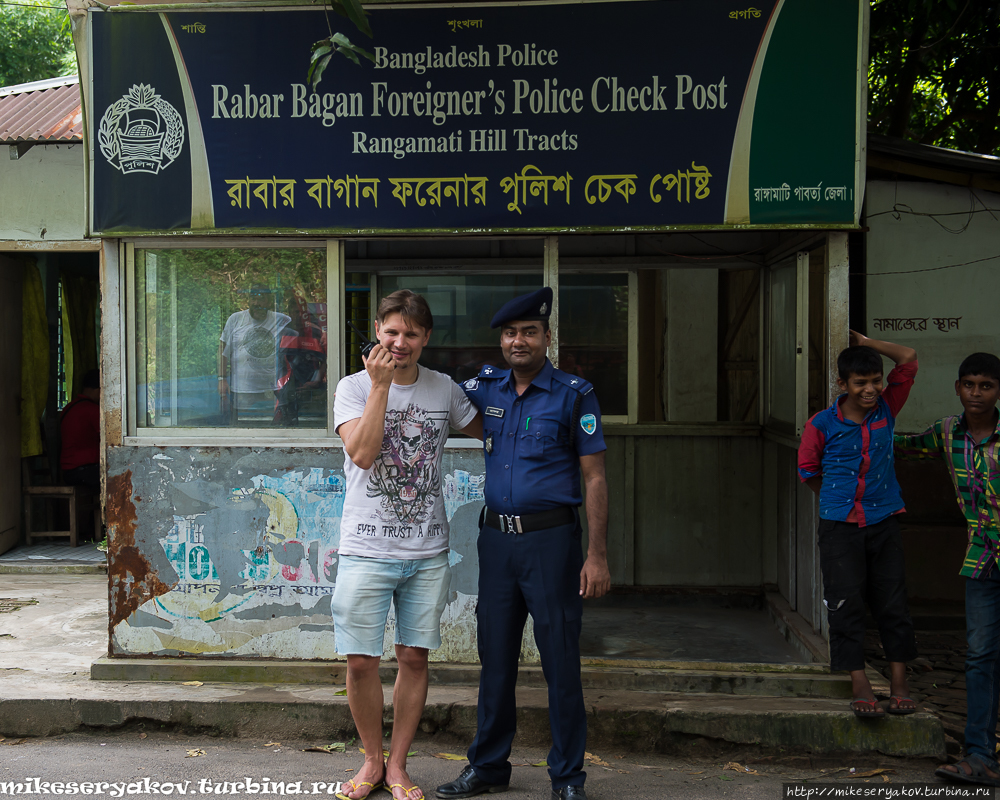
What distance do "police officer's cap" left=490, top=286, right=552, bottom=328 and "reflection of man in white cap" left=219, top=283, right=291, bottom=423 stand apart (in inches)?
67.9

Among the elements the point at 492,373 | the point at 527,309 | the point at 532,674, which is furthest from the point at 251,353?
the point at 532,674

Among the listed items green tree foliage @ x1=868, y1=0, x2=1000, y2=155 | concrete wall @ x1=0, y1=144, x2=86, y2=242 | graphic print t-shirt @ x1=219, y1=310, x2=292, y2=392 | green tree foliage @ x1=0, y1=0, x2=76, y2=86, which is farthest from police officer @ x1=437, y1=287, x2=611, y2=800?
green tree foliage @ x1=0, y1=0, x2=76, y2=86

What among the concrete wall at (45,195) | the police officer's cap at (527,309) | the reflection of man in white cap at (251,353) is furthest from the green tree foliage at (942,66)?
the concrete wall at (45,195)

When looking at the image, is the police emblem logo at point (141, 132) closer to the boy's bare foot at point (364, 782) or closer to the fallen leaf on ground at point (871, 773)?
the boy's bare foot at point (364, 782)

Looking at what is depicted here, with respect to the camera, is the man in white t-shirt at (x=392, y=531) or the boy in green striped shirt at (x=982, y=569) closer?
the man in white t-shirt at (x=392, y=531)

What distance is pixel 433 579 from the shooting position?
127 inches

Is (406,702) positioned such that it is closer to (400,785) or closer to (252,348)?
(400,785)

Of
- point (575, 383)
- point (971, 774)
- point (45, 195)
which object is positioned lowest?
point (971, 774)

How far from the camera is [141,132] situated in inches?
169

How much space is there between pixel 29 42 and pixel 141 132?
1102cm

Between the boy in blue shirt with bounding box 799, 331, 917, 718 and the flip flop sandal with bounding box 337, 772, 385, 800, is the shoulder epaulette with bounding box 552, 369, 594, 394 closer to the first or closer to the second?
the boy in blue shirt with bounding box 799, 331, 917, 718

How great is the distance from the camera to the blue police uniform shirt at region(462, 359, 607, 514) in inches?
126

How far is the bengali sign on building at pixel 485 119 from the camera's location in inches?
161

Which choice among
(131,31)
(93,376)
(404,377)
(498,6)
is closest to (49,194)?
(93,376)
